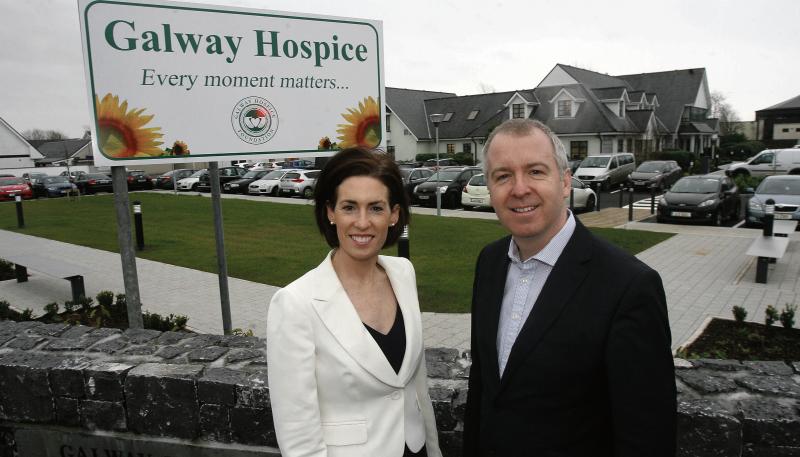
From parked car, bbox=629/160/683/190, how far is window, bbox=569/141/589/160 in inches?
486

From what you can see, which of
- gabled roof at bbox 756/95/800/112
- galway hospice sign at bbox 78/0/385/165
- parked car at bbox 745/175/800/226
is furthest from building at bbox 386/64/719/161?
galway hospice sign at bbox 78/0/385/165

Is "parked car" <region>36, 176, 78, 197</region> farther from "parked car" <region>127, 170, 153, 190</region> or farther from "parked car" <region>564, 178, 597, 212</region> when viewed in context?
"parked car" <region>564, 178, 597, 212</region>

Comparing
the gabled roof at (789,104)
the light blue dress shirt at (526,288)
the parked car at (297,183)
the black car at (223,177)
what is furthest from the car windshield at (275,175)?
the gabled roof at (789,104)

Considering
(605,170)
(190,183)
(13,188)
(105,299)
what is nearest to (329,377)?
(105,299)

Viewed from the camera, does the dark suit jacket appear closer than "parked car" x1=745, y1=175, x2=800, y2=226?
Yes

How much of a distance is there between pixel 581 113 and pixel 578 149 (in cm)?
292

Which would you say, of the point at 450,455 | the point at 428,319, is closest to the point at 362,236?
the point at 450,455

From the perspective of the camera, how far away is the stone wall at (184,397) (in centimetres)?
263

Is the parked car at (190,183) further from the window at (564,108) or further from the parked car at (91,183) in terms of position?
the window at (564,108)

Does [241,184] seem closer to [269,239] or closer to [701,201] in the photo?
[269,239]

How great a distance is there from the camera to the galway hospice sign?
3789 mm

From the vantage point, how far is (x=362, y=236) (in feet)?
7.18

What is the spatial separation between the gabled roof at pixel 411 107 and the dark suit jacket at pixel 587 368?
45956mm

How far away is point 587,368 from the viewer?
1.75 meters
